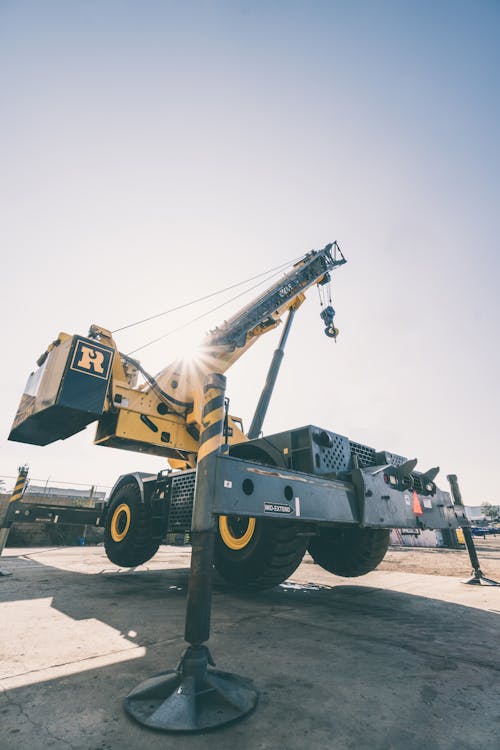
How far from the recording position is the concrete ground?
51.7 inches

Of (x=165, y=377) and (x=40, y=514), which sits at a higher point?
(x=165, y=377)

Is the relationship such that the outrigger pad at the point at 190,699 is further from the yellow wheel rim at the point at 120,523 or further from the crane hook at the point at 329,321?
the crane hook at the point at 329,321

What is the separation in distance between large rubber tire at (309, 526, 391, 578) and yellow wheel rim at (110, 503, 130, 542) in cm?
245

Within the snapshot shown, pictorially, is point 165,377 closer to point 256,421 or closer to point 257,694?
point 256,421

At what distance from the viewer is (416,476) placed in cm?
365

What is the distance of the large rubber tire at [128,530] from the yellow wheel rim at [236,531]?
1021mm

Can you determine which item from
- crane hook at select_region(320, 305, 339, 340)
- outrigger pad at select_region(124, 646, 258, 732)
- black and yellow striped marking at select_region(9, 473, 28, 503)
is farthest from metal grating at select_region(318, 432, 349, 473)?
crane hook at select_region(320, 305, 339, 340)

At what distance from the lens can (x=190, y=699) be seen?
142cm

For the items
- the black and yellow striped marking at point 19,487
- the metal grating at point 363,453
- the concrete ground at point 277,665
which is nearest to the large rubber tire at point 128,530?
the concrete ground at point 277,665

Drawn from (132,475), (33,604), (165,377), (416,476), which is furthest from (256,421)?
(33,604)

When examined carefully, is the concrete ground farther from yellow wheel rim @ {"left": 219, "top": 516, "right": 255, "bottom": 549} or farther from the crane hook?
the crane hook

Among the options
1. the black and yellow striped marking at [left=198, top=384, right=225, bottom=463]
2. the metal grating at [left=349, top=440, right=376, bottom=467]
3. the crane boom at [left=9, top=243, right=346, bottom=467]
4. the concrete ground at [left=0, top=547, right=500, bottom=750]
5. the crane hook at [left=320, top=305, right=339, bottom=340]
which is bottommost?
the concrete ground at [left=0, top=547, right=500, bottom=750]

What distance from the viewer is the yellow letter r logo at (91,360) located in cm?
542

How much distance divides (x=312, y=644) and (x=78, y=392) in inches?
177
